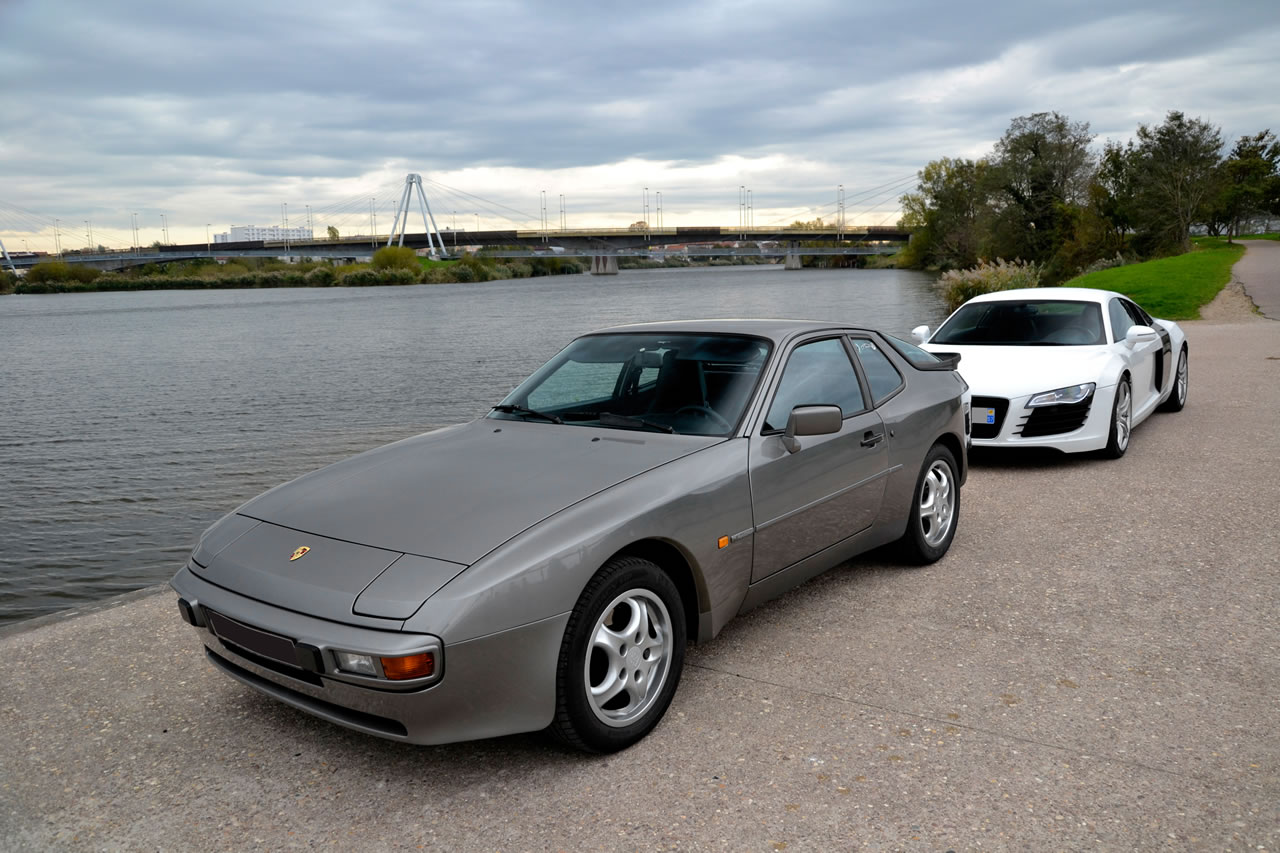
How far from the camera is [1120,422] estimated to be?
25.8 ft

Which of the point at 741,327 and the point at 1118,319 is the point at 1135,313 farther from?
the point at 741,327

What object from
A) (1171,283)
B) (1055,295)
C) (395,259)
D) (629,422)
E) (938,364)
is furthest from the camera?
(395,259)

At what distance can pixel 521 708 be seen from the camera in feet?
9.89

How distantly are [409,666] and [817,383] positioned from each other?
2561 mm

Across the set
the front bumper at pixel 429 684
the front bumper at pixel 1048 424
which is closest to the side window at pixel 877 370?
the front bumper at pixel 429 684

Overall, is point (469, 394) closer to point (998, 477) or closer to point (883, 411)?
point (998, 477)

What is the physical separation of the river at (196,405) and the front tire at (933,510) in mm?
5557

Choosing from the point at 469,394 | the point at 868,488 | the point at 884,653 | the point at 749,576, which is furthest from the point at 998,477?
the point at 469,394

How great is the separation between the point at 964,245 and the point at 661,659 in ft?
254

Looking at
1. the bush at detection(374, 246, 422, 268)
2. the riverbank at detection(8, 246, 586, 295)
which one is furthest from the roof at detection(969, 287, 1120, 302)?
the bush at detection(374, 246, 422, 268)

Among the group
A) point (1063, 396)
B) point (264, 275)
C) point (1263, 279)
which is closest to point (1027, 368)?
point (1063, 396)

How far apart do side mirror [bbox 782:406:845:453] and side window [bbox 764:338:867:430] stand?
0.16 meters

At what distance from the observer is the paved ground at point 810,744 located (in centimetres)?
290

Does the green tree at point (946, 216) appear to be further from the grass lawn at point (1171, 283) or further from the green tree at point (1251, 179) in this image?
the grass lawn at point (1171, 283)
